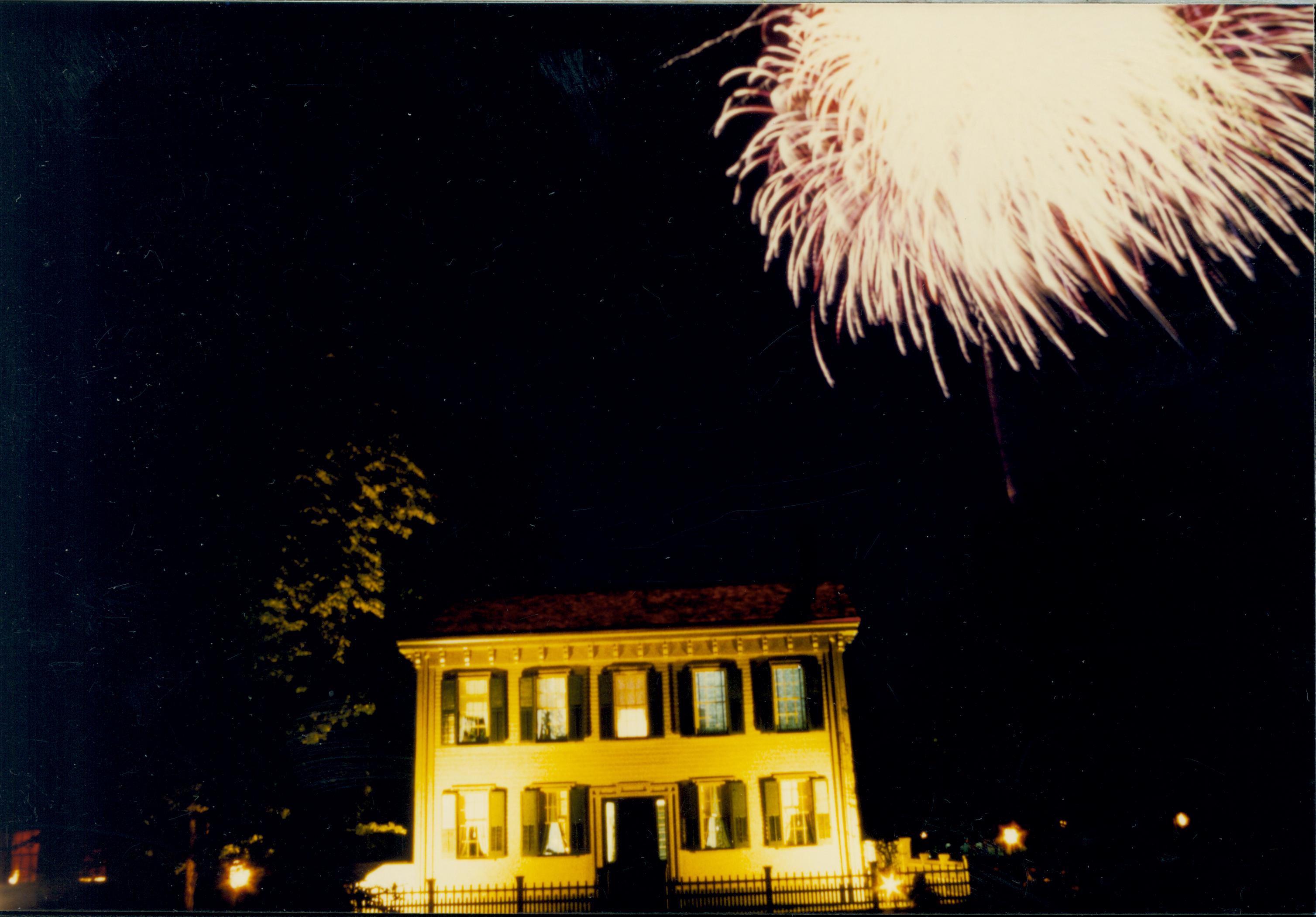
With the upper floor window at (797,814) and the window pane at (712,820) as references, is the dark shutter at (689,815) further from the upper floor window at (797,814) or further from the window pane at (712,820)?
the upper floor window at (797,814)

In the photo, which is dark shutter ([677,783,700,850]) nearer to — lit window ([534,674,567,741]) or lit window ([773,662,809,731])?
lit window ([773,662,809,731])

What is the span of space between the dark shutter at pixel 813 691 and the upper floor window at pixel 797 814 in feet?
3.21

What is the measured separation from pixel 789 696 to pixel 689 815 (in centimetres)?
273

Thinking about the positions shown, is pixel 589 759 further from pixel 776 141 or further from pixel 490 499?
pixel 776 141

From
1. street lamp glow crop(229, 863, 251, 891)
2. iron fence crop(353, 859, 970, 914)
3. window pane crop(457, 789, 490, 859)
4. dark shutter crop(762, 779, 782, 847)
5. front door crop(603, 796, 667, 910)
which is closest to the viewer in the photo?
street lamp glow crop(229, 863, 251, 891)

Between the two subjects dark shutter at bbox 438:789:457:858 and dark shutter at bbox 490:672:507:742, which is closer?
dark shutter at bbox 438:789:457:858

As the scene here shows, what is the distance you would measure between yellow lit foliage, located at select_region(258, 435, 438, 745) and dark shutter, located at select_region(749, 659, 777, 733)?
21.3 ft

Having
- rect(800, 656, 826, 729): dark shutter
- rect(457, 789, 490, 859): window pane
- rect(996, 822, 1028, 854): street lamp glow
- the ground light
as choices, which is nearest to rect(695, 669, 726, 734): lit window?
rect(800, 656, 826, 729): dark shutter

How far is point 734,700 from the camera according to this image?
14414 mm

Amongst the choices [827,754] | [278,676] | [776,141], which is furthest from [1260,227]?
[278,676]

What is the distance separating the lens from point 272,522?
38.3 feet

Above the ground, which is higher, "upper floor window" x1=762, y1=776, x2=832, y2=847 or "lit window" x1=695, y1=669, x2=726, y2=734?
"lit window" x1=695, y1=669, x2=726, y2=734

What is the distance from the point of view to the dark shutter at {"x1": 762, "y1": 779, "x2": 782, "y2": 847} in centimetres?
1387

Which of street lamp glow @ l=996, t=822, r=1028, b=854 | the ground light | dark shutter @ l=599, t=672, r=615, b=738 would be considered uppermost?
dark shutter @ l=599, t=672, r=615, b=738
